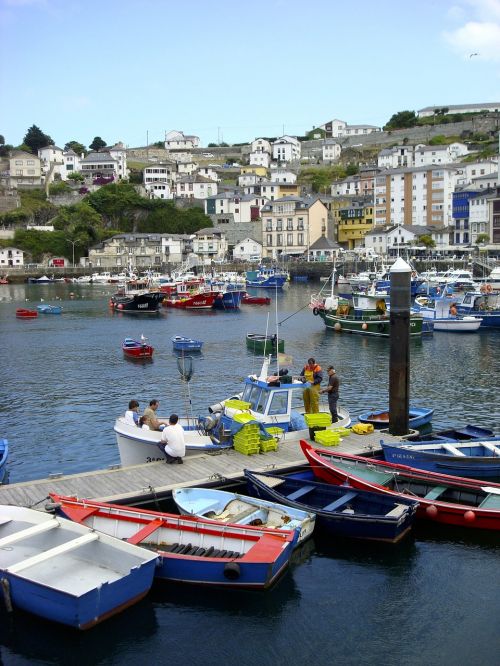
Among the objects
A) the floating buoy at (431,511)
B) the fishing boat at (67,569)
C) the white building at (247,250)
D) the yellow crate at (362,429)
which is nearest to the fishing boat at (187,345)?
the yellow crate at (362,429)

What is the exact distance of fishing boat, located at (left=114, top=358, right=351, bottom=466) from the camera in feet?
59.2

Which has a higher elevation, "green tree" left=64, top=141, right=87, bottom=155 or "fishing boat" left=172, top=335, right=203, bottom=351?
"green tree" left=64, top=141, right=87, bottom=155

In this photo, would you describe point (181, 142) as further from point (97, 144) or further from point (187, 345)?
point (187, 345)

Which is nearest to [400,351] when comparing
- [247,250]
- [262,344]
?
[262,344]

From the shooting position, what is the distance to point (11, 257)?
128250mm

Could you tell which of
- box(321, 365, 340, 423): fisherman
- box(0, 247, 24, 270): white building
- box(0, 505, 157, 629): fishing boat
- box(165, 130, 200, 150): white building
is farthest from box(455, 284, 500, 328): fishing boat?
box(165, 130, 200, 150): white building

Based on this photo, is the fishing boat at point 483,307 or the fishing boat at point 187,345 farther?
the fishing boat at point 483,307

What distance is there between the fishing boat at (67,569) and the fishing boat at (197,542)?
596mm

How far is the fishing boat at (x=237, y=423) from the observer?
1803 cm

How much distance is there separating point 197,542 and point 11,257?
406 feet

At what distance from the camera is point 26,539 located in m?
12.5

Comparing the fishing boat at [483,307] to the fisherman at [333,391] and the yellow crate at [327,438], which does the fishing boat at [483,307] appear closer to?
the fisherman at [333,391]

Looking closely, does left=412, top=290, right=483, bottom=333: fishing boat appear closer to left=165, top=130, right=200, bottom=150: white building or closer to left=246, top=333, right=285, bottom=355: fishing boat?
left=246, top=333, right=285, bottom=355: fishing boat

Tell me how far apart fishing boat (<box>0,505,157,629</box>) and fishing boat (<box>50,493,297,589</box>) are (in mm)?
596
